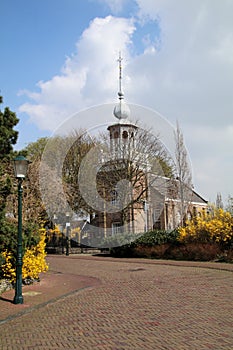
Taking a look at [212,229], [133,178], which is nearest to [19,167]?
[212,229]

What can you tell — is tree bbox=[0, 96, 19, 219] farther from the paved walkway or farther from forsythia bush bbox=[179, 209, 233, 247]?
forsythia bush bbox=[179, 209, 233, 247]

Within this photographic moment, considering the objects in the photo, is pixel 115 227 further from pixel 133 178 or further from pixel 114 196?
pixel 133 178

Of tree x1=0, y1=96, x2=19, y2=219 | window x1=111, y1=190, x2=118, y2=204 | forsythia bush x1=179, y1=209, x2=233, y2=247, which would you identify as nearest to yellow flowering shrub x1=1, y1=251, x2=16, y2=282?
tree x1=0, y1=96, x2=19, y2=219

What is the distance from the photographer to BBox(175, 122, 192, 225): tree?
31.5m

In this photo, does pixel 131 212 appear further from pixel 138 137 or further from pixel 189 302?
pixel 189 302

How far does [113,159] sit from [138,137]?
104 inches

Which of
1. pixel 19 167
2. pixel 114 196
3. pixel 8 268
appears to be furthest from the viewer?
pixel 114 196

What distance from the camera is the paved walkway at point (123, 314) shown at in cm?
574

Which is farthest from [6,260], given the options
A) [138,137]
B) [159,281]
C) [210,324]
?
[138,137]

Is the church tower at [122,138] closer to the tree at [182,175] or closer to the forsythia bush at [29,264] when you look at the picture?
the tree at [182,175]

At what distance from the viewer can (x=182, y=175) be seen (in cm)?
3155

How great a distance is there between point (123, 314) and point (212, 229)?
13319 millimetres

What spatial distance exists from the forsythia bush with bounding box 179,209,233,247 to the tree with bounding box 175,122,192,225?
373 inches

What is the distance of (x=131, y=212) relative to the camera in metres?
30.5
